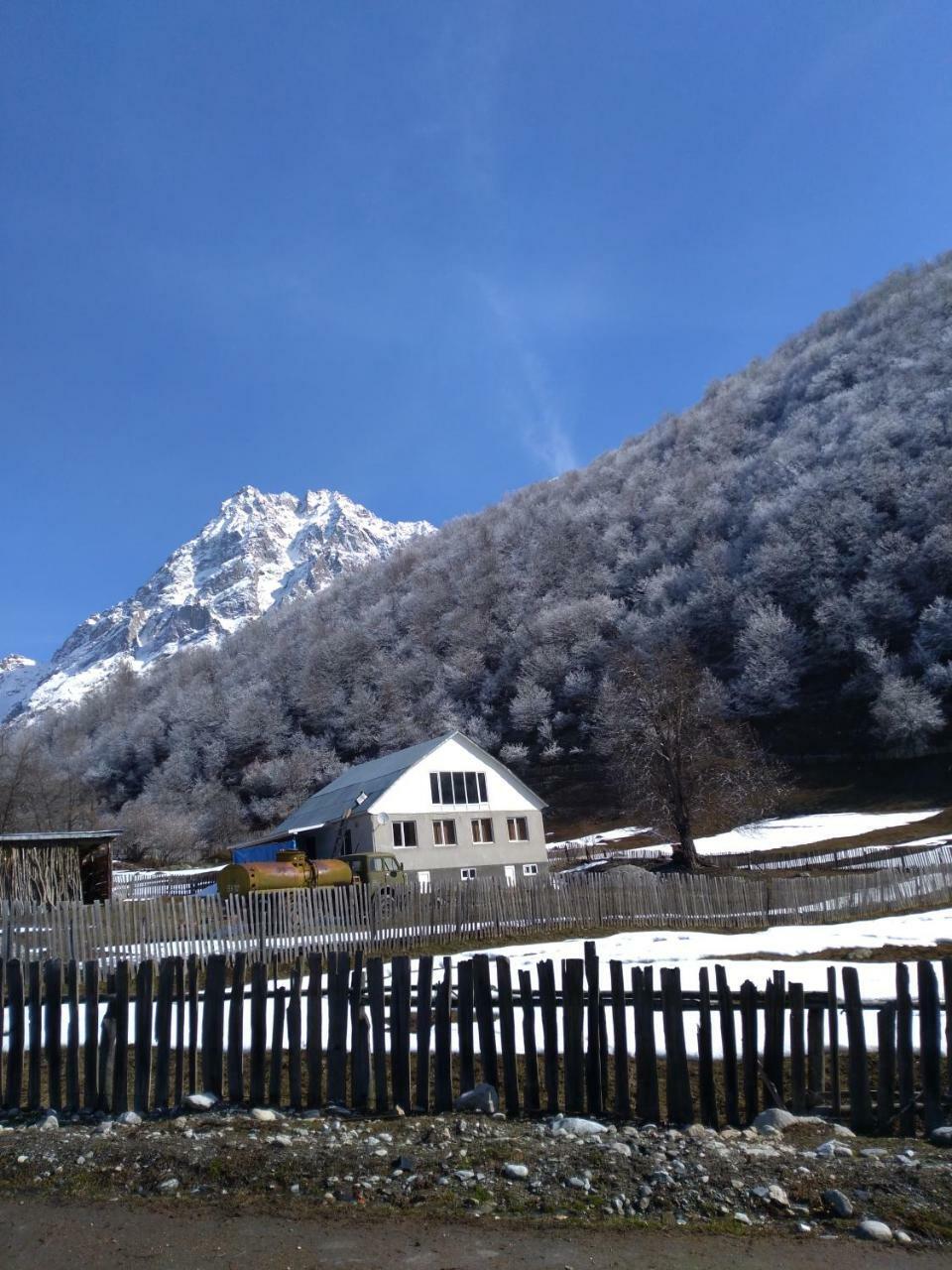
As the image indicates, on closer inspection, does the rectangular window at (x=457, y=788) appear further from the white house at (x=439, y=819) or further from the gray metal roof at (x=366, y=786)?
the gray metal roof at (x=366, y=786)

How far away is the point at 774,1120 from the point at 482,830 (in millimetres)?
39091

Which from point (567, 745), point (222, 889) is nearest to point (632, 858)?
point (222, 889)

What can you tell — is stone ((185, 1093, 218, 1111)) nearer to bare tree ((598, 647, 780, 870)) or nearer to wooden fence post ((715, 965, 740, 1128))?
wooden fence post ((715, 965, 740, 1128))

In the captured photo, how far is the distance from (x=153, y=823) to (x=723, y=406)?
83.9m

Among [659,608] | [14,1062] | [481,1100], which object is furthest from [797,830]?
[14,1062]

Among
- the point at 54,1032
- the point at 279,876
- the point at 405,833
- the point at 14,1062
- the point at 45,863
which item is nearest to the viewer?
the point at 14,1062

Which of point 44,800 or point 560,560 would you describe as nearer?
point 44,800

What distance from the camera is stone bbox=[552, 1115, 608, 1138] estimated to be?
6.80 meters

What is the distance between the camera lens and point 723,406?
118 meters

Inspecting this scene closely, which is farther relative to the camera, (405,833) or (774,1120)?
(405,833)

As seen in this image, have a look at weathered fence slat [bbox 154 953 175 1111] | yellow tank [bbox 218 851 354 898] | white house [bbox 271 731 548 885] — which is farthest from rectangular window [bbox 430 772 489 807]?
weathered fence slat [bbox 154 953 175 1111]

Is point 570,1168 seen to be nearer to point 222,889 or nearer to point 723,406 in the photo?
point 222,889

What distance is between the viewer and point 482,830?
45625 millimetres

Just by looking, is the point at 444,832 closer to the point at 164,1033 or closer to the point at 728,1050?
the point at 164,1033
